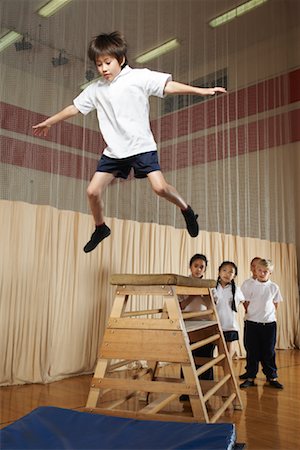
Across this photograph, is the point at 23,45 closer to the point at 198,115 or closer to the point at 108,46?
the point at 108,46

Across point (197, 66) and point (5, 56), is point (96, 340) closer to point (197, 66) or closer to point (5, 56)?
point (5, 56)

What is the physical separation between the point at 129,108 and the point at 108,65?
198mm

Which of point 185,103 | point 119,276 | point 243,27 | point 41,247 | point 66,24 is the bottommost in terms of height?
point 119,276

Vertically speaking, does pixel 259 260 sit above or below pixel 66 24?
below

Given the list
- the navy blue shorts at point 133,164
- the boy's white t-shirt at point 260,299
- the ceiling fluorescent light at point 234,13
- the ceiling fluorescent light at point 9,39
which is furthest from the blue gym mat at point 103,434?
the ceiling fluorescent light at point 234,13

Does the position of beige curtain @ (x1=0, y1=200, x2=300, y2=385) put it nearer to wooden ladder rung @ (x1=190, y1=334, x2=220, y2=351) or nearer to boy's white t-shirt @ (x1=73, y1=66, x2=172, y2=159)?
wooden ladder rung @ (x1=190, y1=334, x2=220, y2=351)

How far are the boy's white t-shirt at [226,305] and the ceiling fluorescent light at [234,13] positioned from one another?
292 centimetres

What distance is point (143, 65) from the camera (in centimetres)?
401

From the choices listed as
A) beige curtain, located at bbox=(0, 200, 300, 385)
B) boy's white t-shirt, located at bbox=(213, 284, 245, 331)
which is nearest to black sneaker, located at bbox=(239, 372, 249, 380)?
boy's white t-shirt, located at bbox=(213, 284, 245, 331)

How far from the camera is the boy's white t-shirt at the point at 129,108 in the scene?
196cm

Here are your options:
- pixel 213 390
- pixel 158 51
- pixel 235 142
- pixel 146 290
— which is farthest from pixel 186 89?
pixel 235 142

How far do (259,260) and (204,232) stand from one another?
1.10 m

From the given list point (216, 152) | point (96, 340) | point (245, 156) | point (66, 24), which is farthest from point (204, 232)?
point (66, 24)

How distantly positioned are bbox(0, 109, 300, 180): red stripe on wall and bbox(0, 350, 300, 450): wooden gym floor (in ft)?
5.09
